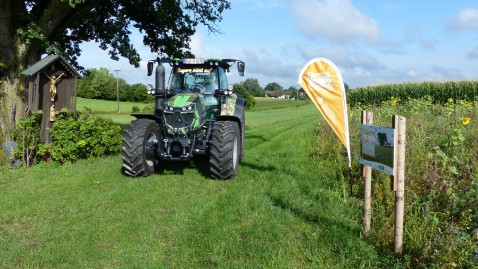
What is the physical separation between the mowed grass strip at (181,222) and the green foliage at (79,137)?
1465mm

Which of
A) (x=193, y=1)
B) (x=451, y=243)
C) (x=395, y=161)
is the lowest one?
Result: (x=451, y=243)

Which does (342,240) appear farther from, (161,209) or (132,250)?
(161,209)

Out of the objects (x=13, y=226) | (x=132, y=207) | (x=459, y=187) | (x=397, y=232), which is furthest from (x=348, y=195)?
(x=13, y=226)

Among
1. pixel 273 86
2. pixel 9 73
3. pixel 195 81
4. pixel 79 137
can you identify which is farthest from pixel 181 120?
pixel 273 86

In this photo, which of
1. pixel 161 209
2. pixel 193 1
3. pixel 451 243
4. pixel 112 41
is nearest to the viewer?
pixel 451 243

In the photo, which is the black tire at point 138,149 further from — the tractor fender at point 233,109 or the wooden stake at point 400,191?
the wooden stake at point 400,191

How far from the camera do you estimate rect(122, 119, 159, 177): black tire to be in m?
7.84

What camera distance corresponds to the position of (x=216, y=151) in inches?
302

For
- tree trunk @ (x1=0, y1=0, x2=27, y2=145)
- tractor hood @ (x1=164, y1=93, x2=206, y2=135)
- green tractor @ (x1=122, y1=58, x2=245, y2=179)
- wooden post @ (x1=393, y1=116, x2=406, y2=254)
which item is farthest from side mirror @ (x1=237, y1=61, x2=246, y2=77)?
tree trunk @ (x1=0, y1=0, x2=27, y2=145)

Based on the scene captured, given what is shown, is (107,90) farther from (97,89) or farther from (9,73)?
(9,73)

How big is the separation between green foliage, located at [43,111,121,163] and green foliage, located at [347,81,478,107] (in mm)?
11922

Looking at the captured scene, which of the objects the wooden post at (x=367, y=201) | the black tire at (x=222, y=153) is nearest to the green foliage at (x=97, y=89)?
the black tire at (x=222, y=153)

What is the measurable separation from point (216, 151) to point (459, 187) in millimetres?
3959

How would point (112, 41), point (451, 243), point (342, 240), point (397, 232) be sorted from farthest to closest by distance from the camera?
point (112, 41) → point (342, 240) → point (397, 232) → point (451, 243)
